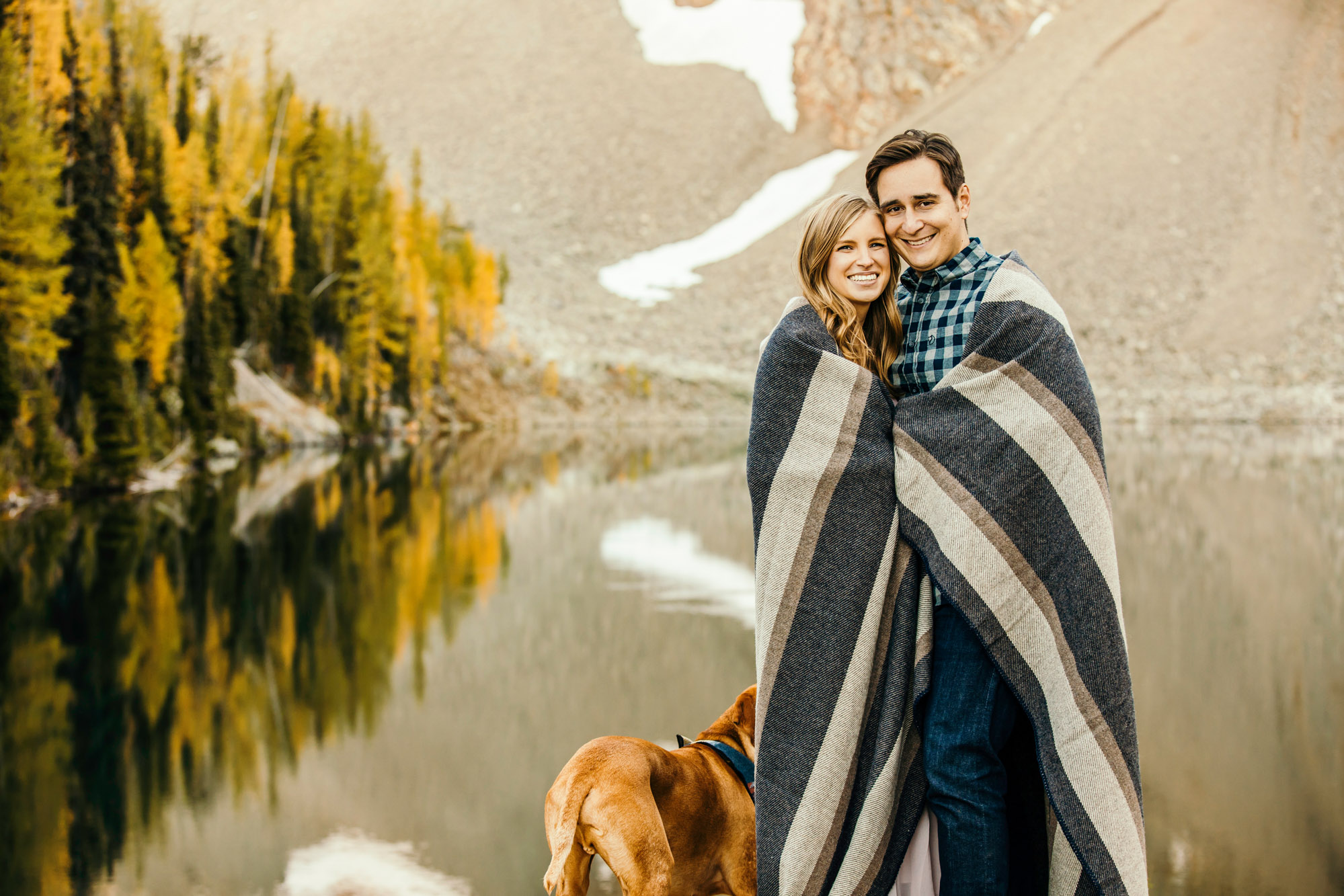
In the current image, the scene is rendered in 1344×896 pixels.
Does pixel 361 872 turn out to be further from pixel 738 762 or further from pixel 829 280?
pixel 829 280

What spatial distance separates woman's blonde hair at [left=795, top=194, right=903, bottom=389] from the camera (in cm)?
240

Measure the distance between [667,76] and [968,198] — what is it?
8798 cm

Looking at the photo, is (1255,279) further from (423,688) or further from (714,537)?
(423,688)

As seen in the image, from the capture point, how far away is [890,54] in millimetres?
78812

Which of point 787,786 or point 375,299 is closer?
point 787,786

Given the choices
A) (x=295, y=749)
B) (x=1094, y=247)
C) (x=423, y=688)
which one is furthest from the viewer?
(x=1094, y=247)

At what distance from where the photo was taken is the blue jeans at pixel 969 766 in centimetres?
219

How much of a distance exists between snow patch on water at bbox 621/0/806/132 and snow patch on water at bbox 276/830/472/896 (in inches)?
3253

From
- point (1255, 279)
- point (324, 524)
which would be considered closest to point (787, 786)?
point (324, 524)

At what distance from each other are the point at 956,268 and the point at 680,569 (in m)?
7.48

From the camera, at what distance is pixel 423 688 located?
5.63m

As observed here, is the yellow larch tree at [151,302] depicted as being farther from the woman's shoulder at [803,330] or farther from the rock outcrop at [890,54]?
the rock outcrop at [890,54]

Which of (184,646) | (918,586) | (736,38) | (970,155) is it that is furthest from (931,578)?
(736,38)

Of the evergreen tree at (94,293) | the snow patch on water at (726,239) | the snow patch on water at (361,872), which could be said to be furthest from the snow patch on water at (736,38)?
the snow patch on water at (361,872)
